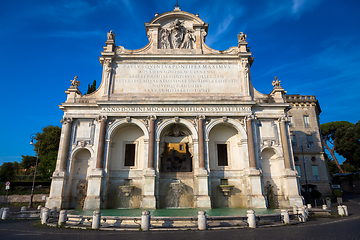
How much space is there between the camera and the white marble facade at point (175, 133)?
22.2 meters

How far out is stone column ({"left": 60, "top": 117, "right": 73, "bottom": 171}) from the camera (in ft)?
74.6

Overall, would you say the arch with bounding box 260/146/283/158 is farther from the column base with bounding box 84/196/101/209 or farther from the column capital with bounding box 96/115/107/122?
the column base with bounding box 84/196/101/209

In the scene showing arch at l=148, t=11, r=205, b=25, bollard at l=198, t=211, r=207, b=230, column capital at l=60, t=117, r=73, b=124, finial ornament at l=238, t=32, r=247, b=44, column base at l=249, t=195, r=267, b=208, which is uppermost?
arch at l=148, t=11, r=205, b=25

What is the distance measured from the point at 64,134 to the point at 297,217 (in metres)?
21.7

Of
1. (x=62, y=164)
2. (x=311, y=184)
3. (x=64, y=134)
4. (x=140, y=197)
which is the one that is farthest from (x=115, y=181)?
(x=311, y=184)

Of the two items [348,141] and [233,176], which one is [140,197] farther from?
[348,141]

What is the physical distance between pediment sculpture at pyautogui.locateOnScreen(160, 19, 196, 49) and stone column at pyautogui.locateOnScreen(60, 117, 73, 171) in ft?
42.8

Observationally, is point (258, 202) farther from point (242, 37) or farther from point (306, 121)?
point (306, 121)

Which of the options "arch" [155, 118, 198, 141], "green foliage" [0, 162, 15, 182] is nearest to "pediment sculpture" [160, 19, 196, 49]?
"arch" [155, 118, 198, 141]

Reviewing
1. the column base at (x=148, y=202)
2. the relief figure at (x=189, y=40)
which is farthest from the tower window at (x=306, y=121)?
the column base at (x=148, y=202)

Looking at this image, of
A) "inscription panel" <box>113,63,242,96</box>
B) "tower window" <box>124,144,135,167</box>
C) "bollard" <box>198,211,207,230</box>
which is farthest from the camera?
"inscription panel" <box>113,63,242,96</box>

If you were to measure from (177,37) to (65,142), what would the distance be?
16.6 m

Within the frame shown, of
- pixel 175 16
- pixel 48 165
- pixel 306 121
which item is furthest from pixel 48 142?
pixel 306 121

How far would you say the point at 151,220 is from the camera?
1268 centimetres
